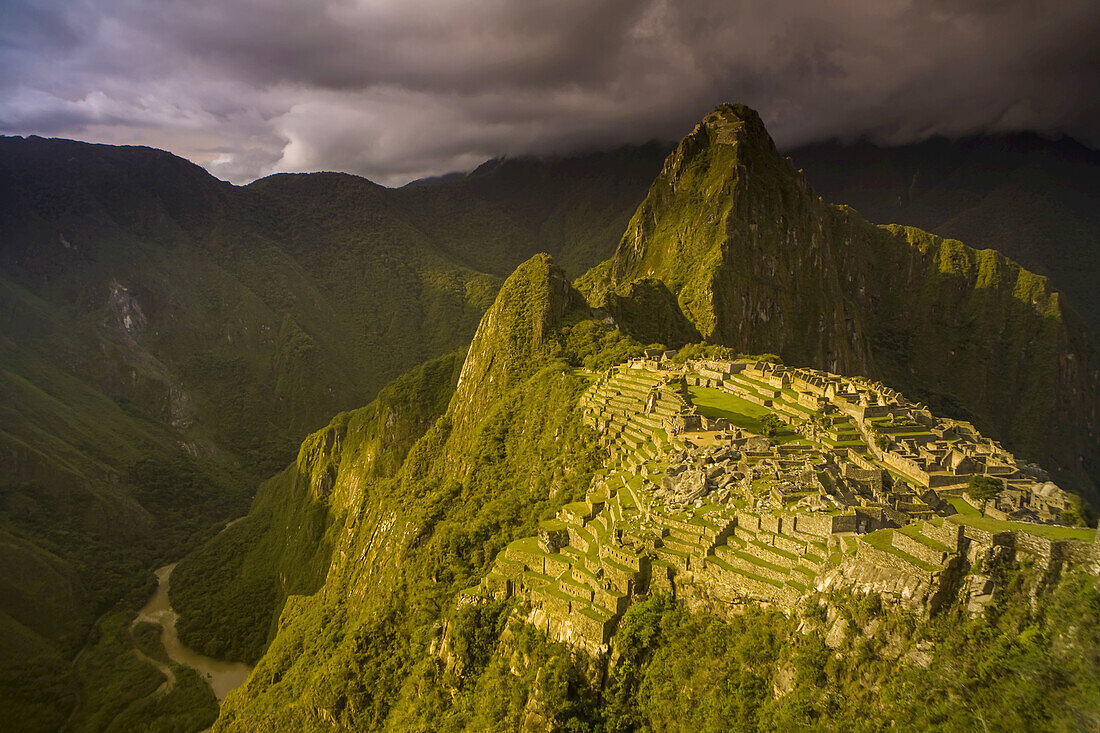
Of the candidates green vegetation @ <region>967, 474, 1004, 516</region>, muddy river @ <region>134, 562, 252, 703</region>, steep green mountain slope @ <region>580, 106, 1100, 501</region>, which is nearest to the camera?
green vegetation @ <region>967, 474, 1004, 516</region>

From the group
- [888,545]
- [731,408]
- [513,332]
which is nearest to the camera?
[888,545]

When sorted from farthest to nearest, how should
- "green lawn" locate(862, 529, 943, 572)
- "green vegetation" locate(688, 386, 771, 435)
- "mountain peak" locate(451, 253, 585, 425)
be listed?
"mountain peak" locate(451, 253, 585, 425)
"green vegetation" locate(688, 386, 771, 435)
"green lawn" locate(862, 529, 943, 572)

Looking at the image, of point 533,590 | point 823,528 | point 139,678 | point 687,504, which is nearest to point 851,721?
point 823,528

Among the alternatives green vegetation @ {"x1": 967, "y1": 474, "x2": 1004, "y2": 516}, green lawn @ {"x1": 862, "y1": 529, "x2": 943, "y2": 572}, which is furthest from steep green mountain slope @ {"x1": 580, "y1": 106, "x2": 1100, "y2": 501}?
green lawn @ {"x1": 862, "y1": 529, "x2": 943, "y2": 572}

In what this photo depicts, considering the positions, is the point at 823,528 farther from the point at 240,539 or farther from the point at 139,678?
the point at 240,539

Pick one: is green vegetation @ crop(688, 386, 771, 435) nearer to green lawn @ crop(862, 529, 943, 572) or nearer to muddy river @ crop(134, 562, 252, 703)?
green lawn @ crop(862, 529, 943, 572)

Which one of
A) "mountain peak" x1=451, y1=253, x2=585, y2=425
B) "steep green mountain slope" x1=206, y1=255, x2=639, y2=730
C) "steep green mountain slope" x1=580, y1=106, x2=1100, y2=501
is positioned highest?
"steep green mountain slope" x1=580, y1=106, x2=1100, y2=501

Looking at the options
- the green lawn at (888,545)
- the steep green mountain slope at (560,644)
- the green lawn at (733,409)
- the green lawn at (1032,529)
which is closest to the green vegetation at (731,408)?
the green lawn at (733,409)

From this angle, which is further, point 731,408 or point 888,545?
point 731,408

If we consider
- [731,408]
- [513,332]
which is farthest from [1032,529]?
[513,332]

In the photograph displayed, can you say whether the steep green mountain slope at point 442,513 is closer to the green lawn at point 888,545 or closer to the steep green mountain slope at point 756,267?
the green lawn at point 888,545

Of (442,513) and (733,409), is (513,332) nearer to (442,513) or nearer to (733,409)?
(442,513)
